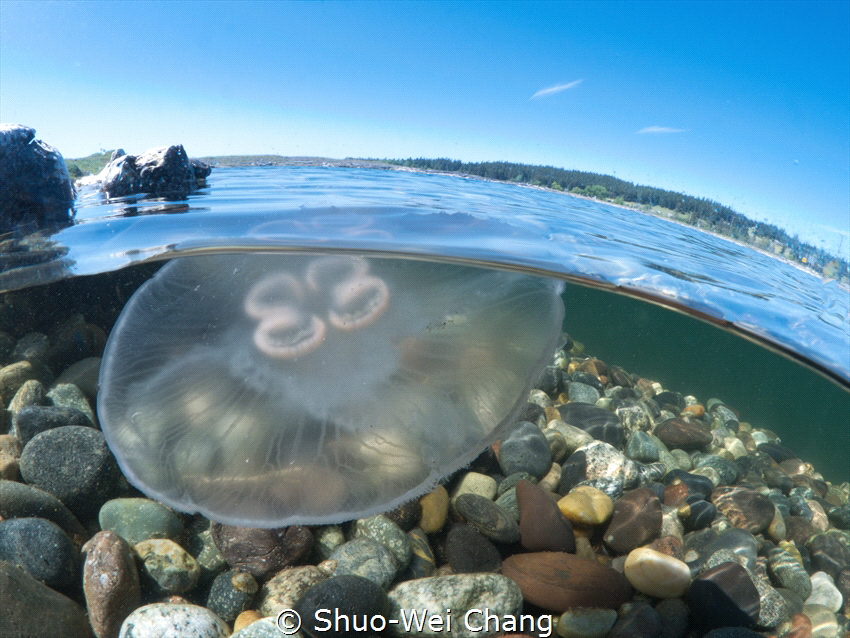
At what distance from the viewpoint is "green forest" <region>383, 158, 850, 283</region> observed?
4.45m

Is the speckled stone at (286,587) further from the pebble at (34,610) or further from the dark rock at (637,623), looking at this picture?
the dark rock at (637,623)

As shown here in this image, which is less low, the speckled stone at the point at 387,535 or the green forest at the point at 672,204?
the green forest at the point at 672,204

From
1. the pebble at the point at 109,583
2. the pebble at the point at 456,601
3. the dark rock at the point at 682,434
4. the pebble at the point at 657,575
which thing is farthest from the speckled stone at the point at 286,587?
the dark rock at the point at 682,434

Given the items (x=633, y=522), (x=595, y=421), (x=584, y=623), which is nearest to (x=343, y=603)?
(x=584, y=623)

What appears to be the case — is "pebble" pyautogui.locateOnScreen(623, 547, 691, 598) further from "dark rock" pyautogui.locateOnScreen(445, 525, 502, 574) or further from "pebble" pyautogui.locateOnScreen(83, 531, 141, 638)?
"pebble" pyautogui.locateOnScreen(83, 531, 141, 638)

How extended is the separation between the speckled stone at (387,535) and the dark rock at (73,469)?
1616 mm

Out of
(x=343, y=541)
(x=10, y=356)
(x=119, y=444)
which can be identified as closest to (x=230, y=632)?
(x=343, y=541)

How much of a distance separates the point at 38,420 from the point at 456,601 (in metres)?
2.99

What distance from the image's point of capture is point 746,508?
12.8ft

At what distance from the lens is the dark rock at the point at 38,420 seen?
9.55 ft

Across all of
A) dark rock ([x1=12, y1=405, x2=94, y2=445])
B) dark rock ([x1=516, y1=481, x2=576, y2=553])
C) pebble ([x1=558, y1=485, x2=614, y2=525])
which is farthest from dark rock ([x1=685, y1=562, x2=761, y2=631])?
dark rock ([x1=12, y1=405, x2=94, y2=445])

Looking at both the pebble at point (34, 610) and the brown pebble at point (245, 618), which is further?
the brown pebble at point (245, 618)

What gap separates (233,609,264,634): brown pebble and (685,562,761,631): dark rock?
2509 millimetres

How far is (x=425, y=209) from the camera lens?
172 inches
